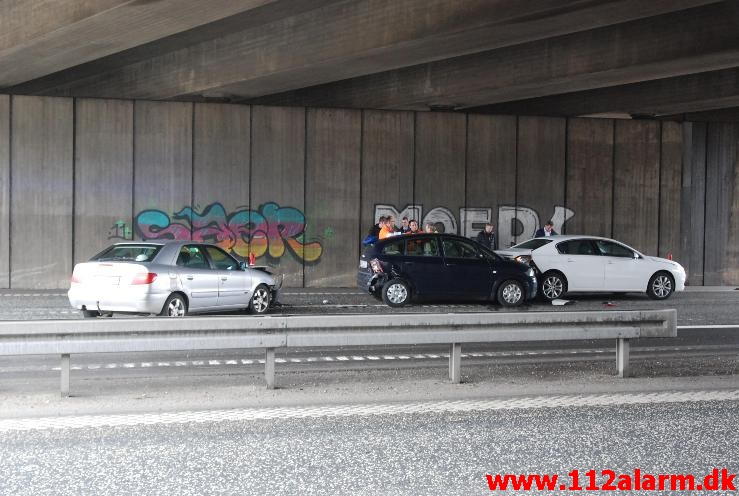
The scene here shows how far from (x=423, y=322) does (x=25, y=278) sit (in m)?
17.9

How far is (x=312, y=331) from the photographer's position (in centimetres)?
944

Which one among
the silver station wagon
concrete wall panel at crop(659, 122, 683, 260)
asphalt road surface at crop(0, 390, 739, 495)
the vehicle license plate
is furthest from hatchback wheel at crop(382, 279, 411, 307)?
concrete wall panel at crop(659, 122, 683, 260)

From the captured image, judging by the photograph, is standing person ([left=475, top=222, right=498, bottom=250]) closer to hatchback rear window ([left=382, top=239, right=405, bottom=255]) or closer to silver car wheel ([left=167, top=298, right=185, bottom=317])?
hatchback rear window ([left=382, top=239, right=405, bottom=255])

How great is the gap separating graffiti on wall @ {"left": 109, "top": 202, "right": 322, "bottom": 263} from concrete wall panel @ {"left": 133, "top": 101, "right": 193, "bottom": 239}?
3 cm

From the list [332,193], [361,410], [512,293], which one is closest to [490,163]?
[332,193]

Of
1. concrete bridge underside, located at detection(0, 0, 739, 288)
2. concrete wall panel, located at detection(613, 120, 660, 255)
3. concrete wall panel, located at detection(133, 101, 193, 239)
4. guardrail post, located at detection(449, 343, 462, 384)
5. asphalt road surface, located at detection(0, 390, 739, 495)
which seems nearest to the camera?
asphalt road surface, located at detection(0, 390, 739, 495)

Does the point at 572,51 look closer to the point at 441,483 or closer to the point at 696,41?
the point at 696,41

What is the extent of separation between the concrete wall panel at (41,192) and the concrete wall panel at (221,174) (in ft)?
10.7

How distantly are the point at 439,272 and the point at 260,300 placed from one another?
→ 4.18 meters

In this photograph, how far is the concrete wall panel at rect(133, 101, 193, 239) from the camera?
83.4ft

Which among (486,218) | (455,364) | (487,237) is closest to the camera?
(455,364)

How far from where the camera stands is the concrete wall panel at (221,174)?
25828mm

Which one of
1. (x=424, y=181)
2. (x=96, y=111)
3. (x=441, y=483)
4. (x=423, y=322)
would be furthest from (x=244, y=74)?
(x=441, y=483)

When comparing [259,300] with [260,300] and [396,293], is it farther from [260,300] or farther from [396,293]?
[396,293]
